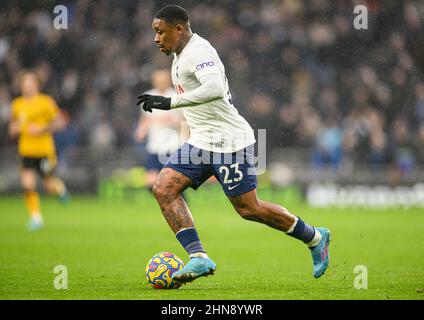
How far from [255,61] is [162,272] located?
1462 centimetres

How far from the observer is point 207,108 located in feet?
24.5

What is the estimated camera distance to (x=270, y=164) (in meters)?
19.6

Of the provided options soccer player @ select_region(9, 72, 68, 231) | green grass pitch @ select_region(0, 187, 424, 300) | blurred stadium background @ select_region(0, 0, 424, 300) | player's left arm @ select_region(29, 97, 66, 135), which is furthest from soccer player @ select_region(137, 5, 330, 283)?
blurred stadium background @ select_region(0, 0, 424, 300)

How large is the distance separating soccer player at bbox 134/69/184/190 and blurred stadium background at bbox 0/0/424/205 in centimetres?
578

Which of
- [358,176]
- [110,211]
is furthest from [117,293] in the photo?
[358,176]

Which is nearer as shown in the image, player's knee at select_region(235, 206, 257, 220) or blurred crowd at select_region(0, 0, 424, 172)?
player's knee at select_region(235, 206, 257, 220)

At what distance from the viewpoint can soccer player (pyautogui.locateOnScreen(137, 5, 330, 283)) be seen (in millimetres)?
7363

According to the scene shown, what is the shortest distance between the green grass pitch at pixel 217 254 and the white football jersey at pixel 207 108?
1.23m

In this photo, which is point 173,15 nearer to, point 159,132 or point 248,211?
point 248,211

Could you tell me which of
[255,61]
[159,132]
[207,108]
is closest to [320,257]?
[207,108]

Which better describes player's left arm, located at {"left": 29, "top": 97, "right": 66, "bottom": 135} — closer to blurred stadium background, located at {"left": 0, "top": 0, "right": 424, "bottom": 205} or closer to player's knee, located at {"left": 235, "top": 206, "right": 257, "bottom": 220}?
blurred stadium background, located at {"left": 0, "top": 0, "right": 424, "bottom": 205}

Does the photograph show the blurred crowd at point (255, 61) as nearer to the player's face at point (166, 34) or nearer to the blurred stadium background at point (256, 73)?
the blurred stadium background at point (256, 73)

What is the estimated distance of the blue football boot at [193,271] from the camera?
7.08 meters

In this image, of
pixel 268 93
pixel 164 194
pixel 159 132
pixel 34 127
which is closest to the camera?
pixel 164 194
